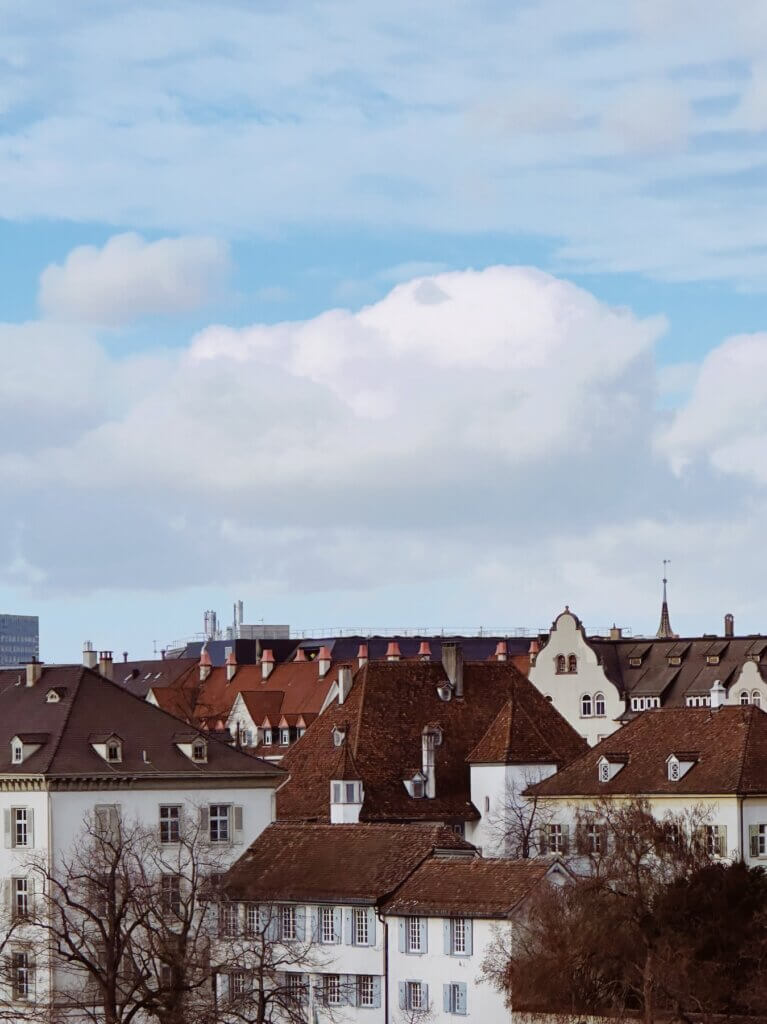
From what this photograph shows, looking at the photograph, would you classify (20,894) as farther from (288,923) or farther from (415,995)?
(415,995)

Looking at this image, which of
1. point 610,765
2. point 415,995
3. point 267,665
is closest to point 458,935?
point 415,995

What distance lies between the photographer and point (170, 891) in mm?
94938

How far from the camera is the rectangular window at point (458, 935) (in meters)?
85.6

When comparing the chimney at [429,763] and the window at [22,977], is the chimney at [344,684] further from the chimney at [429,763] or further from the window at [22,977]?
the window at [22,977]

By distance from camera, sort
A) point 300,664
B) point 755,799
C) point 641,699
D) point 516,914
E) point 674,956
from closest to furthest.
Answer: point 674,956, point 516,914, point 755,799, point 641,699, point 300,664

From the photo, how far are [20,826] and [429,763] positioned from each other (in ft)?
67.2

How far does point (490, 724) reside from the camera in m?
116

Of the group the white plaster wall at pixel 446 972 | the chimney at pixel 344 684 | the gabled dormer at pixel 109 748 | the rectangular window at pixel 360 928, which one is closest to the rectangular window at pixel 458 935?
the white plaster wall at pixel 446 972

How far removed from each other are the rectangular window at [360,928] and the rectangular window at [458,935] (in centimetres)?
435

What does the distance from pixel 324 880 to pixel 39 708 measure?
1659 cm

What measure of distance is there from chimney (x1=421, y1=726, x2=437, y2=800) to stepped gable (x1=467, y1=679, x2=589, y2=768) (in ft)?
6.30

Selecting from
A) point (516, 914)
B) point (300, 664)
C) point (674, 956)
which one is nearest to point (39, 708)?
point (516, 914)

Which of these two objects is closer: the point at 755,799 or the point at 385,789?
the point at 755,799

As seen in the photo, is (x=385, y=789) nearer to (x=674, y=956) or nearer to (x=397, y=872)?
(x=397, y=872)
